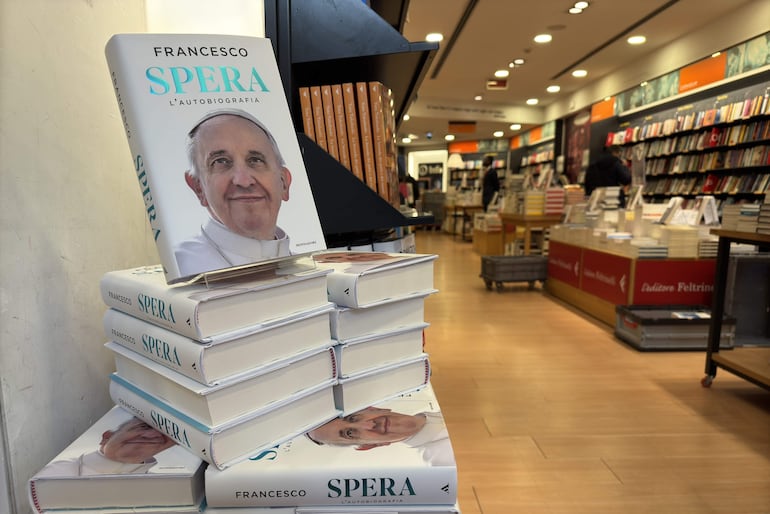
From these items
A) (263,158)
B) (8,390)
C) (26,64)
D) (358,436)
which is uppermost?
(26,64)

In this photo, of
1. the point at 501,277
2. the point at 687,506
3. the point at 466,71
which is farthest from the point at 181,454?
the point at 466,71

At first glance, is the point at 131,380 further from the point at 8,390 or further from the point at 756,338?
the point at 756,338

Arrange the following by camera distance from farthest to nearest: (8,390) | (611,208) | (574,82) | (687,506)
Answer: (574,82), (611,208), (687,506), (8,390)

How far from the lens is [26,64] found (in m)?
0.70

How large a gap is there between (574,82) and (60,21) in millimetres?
9961

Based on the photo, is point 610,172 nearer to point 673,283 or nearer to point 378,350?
point 673,283

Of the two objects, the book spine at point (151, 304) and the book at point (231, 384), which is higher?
the book spine at point (151, 304)

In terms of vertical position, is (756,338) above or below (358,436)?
below

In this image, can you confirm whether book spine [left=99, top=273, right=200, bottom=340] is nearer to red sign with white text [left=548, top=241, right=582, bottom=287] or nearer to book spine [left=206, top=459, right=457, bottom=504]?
book spine [left=206, top=459, right=457, bottom=504]

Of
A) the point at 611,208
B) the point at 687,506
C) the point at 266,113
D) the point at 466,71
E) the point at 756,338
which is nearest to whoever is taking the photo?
the point at 266,113

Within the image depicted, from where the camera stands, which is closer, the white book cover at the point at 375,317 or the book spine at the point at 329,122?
the white book cover at the point at 375,317

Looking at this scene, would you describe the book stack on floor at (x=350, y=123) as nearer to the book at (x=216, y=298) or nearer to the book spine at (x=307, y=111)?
the book spine at (x=307, y=111)

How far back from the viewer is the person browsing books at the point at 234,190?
67 centimetres

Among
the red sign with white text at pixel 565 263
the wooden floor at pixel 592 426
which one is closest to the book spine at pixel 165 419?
the wooden floor at pixel 592 426
